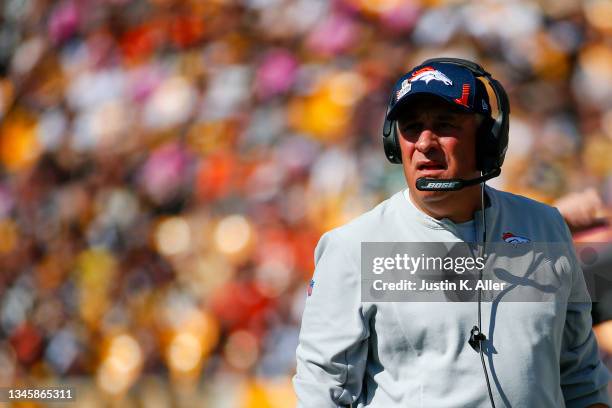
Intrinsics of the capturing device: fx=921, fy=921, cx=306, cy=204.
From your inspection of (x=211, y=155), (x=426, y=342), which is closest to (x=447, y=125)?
(x=426, y=342)

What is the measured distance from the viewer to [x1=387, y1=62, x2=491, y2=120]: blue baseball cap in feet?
4.29

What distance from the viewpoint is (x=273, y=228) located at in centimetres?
317

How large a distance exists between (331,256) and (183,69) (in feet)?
7.51

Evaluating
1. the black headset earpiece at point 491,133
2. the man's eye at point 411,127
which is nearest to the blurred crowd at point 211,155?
the black headset earpiece at point 491,133

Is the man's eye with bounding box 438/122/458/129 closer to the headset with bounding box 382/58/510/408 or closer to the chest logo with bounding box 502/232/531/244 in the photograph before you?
the headset with bounding box 382/58/510/408

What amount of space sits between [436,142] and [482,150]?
8 cm

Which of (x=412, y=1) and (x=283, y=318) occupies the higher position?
(x=412, y=1)

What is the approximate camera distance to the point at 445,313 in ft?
4.13

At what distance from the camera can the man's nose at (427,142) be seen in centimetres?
133

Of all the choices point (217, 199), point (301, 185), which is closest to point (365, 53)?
point (301, 185)

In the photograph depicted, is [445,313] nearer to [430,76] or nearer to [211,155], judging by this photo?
[430,76]

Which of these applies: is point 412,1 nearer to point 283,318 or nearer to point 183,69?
point 183,69

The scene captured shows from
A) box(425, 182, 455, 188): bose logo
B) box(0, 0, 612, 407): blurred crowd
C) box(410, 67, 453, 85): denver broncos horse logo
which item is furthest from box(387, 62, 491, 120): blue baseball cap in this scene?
box(0, 0, 612, 407): blurred crowd

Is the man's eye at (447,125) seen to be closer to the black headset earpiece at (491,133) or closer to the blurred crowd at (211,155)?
the black headset earpiece at (491,133)
